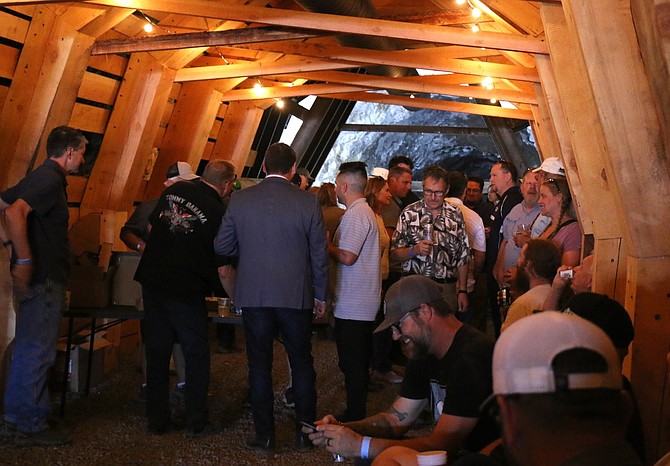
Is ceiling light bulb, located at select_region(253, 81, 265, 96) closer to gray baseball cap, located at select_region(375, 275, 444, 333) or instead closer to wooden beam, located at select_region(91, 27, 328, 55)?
wooden beam, located at select_region(91, 27, 328, 55)

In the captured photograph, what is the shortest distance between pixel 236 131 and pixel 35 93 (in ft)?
15.4

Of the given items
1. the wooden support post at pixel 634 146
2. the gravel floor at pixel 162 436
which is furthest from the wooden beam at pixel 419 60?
the wooden support post at pixel 634 146

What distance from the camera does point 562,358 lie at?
1.52 m

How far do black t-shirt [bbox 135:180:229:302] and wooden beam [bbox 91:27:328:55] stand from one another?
1.82m

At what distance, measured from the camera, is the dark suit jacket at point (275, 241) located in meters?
4.72

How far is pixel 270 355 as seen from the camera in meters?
4.83

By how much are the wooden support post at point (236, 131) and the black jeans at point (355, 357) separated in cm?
561

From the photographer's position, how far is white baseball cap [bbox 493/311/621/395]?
151 centimetres

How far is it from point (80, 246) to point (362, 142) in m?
14.5

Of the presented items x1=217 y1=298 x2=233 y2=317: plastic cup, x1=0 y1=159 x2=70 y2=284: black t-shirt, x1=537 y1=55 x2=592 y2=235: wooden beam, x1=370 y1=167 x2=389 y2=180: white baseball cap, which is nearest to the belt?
x1=537 y1=55 x2=592 y2=235: wooden beam

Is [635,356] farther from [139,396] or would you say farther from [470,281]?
[139,396]

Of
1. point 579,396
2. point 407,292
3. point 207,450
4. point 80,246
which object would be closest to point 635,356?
point 407,292

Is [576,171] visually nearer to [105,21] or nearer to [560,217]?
[560,217]

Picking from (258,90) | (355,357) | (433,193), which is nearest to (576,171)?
(433,193)
